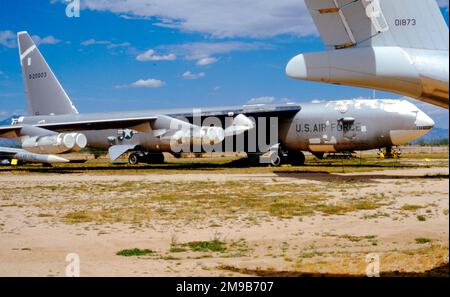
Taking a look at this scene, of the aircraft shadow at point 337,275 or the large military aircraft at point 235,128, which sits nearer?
the aircraft shadow at point 337,275

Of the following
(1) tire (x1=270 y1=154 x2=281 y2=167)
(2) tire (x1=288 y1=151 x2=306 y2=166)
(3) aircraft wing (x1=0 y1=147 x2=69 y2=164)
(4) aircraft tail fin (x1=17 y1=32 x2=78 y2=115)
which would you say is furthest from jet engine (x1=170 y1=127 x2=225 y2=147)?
(3) aircraft wing (x1=0 y1=147 x2=69 y2=164)

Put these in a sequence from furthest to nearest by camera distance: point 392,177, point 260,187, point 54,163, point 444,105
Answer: point 54,163, point 392,177, point 260,187, point 444,105

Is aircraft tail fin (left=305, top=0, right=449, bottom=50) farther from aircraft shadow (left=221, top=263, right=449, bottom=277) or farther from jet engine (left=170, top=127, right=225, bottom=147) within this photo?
jet engine (left=170, top=127, right=225, bottom=147)

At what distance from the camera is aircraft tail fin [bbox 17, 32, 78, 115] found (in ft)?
122

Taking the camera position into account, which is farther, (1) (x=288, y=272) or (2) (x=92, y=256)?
(2) (x=92, y=256)

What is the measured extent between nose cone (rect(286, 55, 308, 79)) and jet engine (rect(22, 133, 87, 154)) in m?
24.3

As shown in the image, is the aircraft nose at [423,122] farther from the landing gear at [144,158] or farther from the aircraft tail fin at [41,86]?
the aircraft tail fin at [41,86]

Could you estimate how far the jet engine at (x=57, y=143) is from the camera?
96.4 ft

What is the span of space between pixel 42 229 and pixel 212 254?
4.29 meters

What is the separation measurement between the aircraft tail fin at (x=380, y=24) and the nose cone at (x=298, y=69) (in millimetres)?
978

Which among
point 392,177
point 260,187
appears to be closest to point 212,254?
point 260,187

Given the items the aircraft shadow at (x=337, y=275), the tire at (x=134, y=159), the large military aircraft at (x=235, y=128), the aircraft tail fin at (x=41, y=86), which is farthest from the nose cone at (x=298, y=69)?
the aircraft tail fin at (x=41, y=86)

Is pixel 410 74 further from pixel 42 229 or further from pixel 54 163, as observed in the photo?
pixel 54 163
